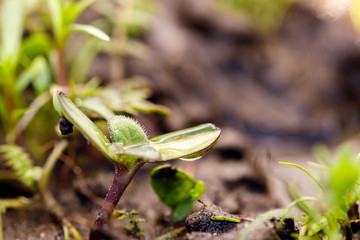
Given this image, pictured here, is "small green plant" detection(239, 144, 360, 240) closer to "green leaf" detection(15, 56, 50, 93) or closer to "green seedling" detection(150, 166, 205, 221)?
"green seedling" detection(150, 166, 205, 221)

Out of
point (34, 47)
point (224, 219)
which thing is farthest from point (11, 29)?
point (224, 219)

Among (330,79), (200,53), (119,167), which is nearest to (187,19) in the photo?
(200,53)

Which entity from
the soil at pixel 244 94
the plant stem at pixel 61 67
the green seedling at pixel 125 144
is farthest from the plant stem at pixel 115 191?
the plant stem at pixel 61 67

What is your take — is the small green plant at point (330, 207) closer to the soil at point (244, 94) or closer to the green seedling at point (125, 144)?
the green seedling at point (125, 144)

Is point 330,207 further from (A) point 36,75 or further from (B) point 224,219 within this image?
(A) point 36,75

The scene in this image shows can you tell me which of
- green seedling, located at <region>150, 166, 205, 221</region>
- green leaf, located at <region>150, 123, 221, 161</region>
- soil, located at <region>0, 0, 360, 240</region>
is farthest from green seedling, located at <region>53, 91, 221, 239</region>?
soil, located at <region>0, 0, 360, 240</region>

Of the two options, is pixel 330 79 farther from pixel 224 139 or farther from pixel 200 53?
pixel 224 139
